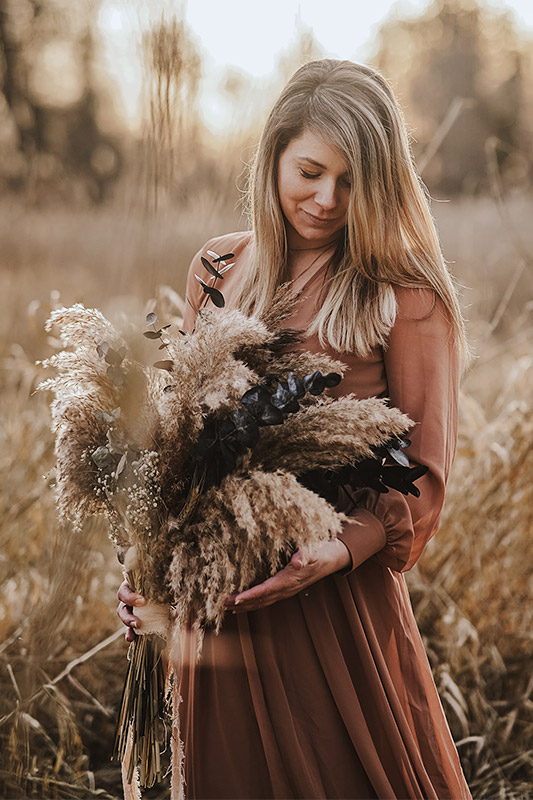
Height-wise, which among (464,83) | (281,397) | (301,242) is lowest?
(281,397)

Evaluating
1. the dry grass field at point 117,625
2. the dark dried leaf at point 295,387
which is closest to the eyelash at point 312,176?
the dark dried leaf at point 295,387

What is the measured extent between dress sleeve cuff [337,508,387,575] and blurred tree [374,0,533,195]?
4146mm

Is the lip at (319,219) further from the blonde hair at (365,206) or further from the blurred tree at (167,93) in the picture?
the blurred tree at (167,93)

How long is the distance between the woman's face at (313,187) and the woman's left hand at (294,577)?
1.95ft

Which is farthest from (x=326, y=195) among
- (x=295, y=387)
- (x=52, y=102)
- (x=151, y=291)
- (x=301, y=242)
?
(x=52, y=102)

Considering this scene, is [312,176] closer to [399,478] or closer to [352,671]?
[399,478]

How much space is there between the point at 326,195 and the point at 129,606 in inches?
31.1

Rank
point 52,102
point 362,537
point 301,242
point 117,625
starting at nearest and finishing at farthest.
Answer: point 362,537 < point 301,242 < point 117,625 < point 52,102

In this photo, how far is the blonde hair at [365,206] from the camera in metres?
1.42

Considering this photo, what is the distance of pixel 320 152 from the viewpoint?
144 centimetres

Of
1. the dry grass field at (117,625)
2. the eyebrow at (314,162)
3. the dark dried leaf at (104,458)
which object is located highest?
the eyebrow at (314,162)

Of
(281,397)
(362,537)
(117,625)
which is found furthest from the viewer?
(117,625)

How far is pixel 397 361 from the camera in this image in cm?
142

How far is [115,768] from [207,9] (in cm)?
213
